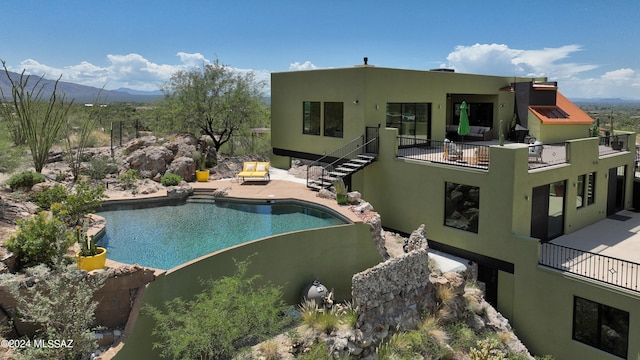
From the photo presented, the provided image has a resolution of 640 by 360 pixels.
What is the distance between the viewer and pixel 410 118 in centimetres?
2058

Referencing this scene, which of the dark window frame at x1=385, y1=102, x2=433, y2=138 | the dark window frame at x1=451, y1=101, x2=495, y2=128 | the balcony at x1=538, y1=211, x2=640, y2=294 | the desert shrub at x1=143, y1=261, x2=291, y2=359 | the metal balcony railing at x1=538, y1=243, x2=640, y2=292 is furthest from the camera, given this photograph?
the dark window frame at x1=451, y1=101, x2=495, y2=128

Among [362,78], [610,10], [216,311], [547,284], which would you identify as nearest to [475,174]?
[547,284]

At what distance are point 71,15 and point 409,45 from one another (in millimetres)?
22915

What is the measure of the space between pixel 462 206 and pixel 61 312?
483 inches

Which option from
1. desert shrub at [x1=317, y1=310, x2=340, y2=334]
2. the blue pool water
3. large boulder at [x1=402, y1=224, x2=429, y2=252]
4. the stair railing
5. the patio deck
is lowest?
desert shrub at [x1=317, y1=310, x2=340, y2=334]

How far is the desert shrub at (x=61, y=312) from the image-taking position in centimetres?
795

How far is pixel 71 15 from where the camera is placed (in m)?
28.0

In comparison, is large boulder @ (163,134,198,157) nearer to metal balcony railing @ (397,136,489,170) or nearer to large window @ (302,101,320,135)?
large window @ (302,101,320,135)

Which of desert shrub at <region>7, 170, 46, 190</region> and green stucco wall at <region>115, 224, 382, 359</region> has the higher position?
desert shrub at <region>7, 170, 46, 190</region>

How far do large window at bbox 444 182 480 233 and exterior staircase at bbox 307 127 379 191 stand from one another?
3.68 meters

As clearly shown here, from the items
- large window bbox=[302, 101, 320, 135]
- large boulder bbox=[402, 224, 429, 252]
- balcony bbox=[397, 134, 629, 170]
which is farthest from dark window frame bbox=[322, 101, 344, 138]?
large boulder bbox=[402, 224, 429, 252]

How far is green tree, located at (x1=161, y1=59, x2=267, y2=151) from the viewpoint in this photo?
2442 cm

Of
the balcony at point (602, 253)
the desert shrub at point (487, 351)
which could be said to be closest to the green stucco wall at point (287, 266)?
the desert shrub at point (487, 351)

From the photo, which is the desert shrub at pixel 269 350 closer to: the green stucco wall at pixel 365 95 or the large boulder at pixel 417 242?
the large boulder at pixel 417 242
